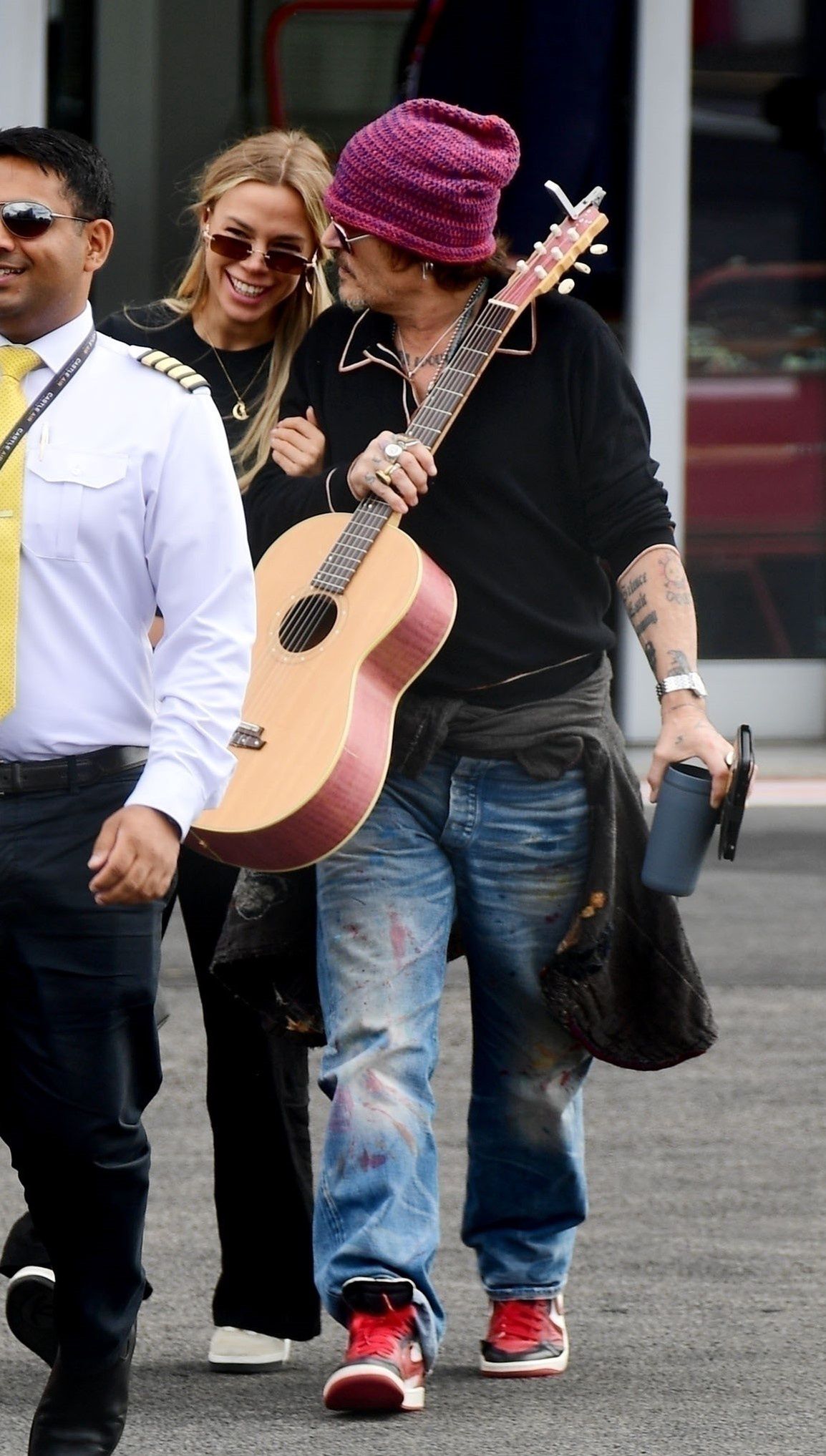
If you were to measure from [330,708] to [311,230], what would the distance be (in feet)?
2.83

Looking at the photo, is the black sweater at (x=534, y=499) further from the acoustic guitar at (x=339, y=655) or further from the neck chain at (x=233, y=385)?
the neck chain at (x=233, y=385)

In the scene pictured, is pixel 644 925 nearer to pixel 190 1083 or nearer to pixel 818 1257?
pixel 818 1257

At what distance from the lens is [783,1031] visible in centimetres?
651

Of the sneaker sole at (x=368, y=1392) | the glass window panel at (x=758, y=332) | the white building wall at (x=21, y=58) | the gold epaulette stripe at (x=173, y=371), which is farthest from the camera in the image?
the glass window panel at (x=758, y=332)

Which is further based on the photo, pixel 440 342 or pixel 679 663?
pixel 440 342

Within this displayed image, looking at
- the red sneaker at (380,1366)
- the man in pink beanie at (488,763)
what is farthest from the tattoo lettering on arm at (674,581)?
the red sneaker at (380,1366)

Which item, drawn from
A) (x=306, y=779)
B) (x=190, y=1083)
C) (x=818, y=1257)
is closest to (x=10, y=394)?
(x=306, y=779)

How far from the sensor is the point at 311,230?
4.23 metres

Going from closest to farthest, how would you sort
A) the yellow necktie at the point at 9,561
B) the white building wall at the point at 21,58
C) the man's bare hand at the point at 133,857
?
1. the man's bare hand at the point at 133,857
2. the yellow necktie at the point at 9,561
3. the white building wall at the point at 21,58

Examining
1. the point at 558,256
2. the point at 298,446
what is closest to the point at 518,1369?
the point at 298,446

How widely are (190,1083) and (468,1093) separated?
0.64m

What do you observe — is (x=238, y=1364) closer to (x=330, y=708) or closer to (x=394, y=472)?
(x=330, y=708)

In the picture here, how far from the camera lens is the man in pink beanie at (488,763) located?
153 inches

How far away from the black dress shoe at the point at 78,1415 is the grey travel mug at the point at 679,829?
1.10m
